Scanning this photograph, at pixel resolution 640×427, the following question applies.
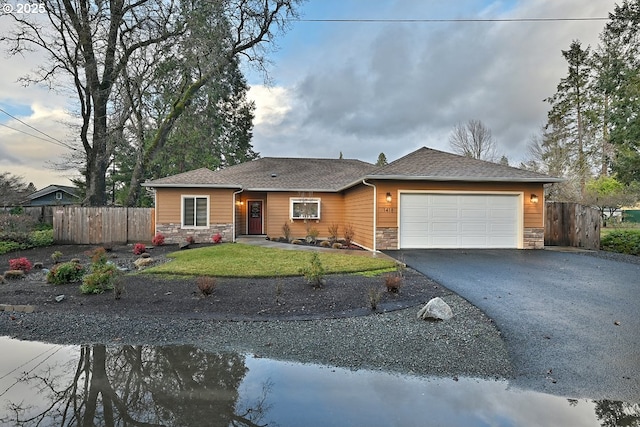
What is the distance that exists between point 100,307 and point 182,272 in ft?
7.62

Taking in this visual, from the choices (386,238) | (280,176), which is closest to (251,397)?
(386,238)

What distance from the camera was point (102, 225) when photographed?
44.6ft

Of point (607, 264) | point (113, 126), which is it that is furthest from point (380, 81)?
point (113, 126)

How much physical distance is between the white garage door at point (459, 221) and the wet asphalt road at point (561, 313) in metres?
1.86

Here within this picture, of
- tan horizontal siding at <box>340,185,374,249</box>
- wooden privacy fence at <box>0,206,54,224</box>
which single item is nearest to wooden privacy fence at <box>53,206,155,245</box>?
wooden privacy fence at <box>0,206,54,224</box>

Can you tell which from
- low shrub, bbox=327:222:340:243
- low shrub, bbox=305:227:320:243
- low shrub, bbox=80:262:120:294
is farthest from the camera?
low shrub, bbox=327:222:340:243

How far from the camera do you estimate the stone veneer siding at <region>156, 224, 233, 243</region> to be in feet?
44.4

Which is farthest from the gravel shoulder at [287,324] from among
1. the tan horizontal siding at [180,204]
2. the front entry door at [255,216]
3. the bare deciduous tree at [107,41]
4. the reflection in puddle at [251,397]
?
the bare deciduous tree at [107,41]

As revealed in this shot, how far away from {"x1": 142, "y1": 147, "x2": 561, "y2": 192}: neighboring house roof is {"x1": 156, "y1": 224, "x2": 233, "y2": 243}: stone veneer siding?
1.73 metres

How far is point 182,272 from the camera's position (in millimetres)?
7715

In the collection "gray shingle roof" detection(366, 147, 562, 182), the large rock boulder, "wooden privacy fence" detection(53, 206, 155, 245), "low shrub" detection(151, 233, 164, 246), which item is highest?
"gray shingle roof" detection(366, 147, 562, 182)

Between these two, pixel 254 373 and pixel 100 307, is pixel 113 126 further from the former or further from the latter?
pixel 254 373

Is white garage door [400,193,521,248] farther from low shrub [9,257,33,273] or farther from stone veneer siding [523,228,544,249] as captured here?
low shrub [9,257,33,273]
